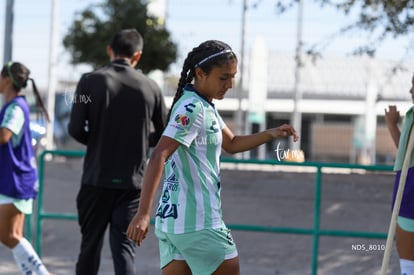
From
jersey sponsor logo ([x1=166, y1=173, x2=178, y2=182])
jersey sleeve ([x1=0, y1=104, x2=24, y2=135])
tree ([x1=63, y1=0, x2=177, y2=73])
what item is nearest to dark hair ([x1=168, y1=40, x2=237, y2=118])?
jersey sponsor logo ([x1=166, y1=173, x2=178, y2=182])

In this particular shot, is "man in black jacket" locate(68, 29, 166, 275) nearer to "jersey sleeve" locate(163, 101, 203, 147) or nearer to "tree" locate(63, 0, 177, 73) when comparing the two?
"jersey sleeve" locate(163, 101, 203, 147)

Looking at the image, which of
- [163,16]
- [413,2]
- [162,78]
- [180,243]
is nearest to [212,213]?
[180,243]

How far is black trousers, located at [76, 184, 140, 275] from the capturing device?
19.0 feet

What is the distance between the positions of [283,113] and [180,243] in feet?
96.2

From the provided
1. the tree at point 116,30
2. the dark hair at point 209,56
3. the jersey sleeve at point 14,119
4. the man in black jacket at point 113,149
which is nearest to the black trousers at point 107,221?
the man in black jacket at point 113,149

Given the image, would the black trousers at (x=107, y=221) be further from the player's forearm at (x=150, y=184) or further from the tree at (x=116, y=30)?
the tree at (x=116, y=30)

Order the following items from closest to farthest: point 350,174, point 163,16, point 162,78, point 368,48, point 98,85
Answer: point 98,85
point 350,174
point 368,48
point 163,16
point 162,78

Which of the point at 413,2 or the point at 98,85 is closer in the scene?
the point at 98,85

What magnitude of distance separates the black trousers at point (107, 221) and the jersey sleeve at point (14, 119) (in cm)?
71

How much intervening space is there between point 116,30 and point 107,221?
11.2m

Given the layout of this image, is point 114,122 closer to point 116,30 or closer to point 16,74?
point 16,74

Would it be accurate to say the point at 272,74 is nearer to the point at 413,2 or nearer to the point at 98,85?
the point at 413,2

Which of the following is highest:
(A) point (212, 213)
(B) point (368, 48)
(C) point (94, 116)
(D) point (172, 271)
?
(B) point (368, 48)

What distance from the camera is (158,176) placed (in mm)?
Result: 3861
